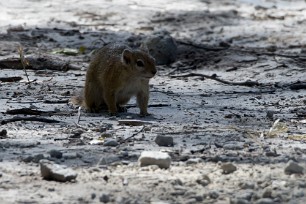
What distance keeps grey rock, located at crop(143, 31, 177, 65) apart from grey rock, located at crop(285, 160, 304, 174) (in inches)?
255

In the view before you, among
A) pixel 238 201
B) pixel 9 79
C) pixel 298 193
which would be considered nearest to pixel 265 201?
pixel 238 201

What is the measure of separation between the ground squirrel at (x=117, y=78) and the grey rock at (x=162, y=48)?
317 cm

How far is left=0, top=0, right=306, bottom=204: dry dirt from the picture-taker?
510 centimetres

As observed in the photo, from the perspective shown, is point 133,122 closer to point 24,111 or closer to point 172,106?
point 24,111

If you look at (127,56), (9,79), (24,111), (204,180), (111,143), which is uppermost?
(127,56)

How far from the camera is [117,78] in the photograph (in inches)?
324

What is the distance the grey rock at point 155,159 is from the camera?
5465mm

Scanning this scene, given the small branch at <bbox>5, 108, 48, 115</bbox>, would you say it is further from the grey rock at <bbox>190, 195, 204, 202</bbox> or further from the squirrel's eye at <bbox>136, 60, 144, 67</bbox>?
the grey rock at <bbox>190, 195, 204, 202</bbox>

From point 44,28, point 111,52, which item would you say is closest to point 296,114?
point 111,52

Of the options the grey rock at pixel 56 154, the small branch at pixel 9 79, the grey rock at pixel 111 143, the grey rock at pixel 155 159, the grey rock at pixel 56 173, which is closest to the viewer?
the grey rock at pixel 56 173

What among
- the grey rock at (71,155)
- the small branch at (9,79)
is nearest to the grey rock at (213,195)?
the grey rock at (71,155)

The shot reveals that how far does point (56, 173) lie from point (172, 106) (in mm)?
3508

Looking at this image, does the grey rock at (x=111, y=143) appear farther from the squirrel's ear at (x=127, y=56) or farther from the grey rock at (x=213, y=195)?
the squirrel's ear at (x=127, y=56)

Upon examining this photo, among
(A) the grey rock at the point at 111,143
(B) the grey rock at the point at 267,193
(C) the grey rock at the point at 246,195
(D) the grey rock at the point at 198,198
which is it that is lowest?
(A) the grey rock at the point at 111,143
